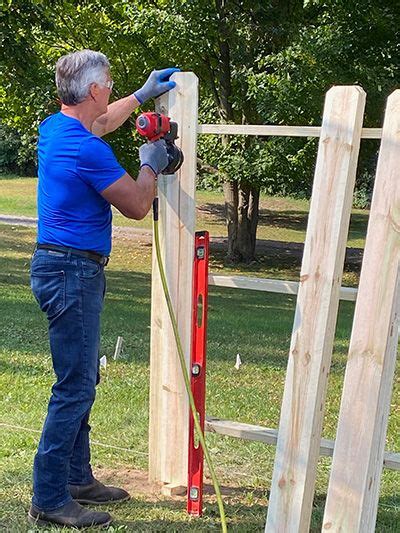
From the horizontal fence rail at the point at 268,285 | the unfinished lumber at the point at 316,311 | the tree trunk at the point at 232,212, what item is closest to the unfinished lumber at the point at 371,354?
the unfinished lumber at the point at 316,311

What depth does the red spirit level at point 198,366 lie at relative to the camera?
4.48 meters

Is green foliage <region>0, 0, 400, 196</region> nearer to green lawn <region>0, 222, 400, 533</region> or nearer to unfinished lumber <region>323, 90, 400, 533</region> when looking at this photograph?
green lawn <region>0, 222, 400, 533</region>

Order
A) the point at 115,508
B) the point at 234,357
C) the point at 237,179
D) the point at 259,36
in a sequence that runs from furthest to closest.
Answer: the point at 237,179 < the point at 259,36 < the point at 234,357 < the point at 115,508

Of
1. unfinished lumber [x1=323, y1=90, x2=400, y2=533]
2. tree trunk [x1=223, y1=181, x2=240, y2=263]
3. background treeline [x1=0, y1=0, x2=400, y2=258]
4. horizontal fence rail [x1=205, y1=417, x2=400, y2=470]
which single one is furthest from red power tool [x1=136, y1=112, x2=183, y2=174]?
tree trunk [x1=223, y1=181, x2=240, y2=263]

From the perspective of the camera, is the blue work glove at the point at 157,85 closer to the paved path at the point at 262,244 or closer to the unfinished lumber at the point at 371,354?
the unfinished lumber at the point at 371,354

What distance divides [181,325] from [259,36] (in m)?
16.4

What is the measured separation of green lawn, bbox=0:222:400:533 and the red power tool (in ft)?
5.83

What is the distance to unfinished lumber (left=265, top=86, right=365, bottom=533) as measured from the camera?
12.0 ft

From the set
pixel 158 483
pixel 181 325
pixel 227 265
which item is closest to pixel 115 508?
pixel 158 483

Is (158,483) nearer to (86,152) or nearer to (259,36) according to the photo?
(86,152)

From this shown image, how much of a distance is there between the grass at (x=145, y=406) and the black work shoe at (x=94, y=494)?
8 cm

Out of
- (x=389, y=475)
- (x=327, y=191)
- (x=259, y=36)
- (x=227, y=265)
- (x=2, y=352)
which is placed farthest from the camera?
(x=227, y=265)

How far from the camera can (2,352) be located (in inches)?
329

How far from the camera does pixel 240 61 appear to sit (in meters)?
20.6
